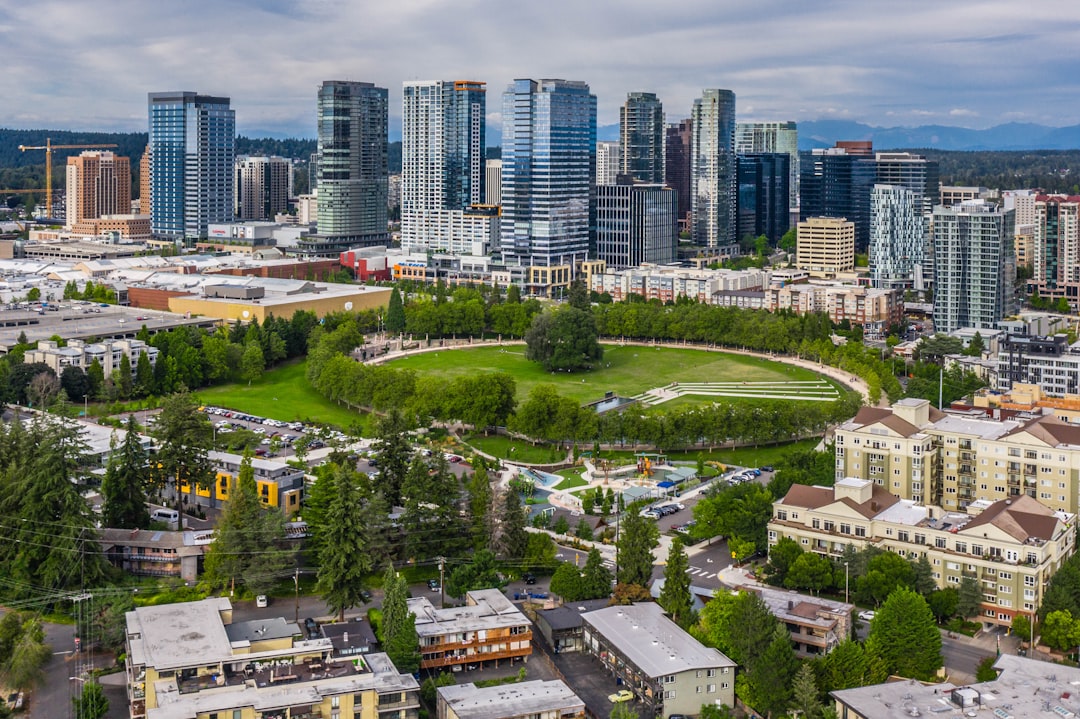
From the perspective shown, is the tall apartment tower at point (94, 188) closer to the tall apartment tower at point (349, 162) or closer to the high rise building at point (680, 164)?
the tall apartment tower at point (349, 162)

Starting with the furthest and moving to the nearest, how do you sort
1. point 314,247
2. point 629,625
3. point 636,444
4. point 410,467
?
point 314,247 < point 636,444 < point 410,467 < point 629,625

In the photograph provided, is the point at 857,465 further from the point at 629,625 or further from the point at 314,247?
the point at 314,247

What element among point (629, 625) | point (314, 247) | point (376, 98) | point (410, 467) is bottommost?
point (629, 625)

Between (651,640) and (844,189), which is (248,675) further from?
(844,189)

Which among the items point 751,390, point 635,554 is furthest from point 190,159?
point 635,554

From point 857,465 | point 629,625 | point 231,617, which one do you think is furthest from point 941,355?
point 231,617

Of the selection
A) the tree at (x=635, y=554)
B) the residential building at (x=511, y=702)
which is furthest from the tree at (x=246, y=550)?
the tree at (x=635, y=554)

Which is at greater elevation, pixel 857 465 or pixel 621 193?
pixel 621 193
